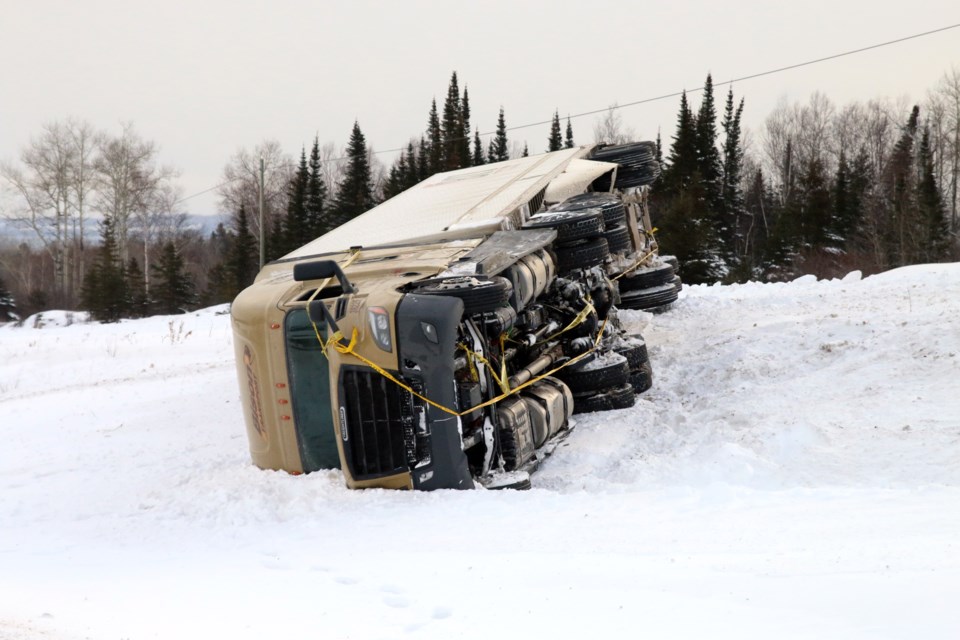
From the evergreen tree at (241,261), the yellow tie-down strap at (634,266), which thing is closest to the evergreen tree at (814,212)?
the evergreen tree at (241,261)

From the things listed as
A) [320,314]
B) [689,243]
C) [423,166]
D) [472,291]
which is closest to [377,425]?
[320,314]

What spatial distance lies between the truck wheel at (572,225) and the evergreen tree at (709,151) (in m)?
37.3

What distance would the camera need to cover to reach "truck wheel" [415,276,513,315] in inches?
201

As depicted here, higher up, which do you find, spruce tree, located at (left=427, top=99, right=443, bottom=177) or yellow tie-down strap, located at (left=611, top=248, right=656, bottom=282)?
spruce tree, located at (left=427, top=99, right=443, bottom=177)

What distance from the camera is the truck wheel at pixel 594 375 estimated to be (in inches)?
288

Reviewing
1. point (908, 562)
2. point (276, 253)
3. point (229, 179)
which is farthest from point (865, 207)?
point (229, 179)

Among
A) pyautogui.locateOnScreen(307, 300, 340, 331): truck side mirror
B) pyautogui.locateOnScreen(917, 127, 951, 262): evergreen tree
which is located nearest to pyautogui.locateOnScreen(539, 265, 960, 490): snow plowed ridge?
pyautogui.locateOnScreen(307, 300, 340, 331): truck side mirror

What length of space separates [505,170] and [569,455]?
15.3 ft

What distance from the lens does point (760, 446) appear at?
591cm

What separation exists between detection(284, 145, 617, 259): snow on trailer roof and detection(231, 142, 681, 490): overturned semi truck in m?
0.04

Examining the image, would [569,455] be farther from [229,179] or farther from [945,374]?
[229,179]

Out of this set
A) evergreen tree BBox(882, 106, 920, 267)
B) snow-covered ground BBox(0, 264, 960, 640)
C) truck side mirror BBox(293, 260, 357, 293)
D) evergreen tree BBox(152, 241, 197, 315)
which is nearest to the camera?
snow-covered ground BBox(0, 264, 960, 640)

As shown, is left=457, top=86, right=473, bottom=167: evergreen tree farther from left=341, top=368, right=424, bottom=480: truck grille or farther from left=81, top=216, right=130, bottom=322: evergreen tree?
left=341, top=368, right=424, bottom=480: truck grille

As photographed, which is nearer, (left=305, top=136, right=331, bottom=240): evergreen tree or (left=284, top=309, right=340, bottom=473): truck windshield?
(left=284, top=309, right=340, bottom=473): truck windshield
